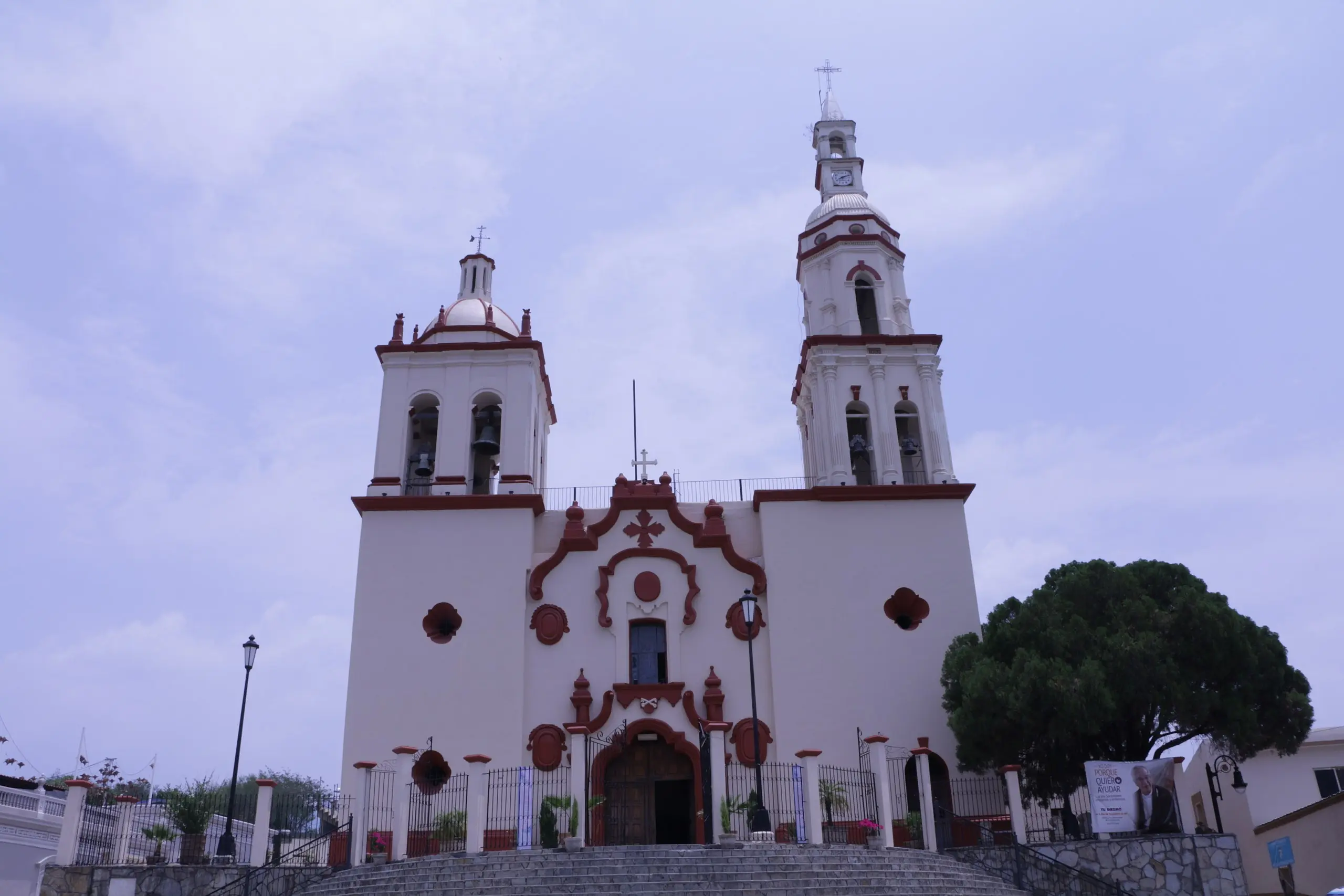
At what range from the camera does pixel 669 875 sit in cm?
1448

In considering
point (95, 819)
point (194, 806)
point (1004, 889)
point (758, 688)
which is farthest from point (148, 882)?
point (1004, 889)

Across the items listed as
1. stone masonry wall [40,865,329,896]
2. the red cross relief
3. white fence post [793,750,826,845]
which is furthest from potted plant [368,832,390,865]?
the red cross relief

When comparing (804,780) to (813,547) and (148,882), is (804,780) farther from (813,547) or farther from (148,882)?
(148,882)

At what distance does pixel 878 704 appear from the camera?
71.0ft

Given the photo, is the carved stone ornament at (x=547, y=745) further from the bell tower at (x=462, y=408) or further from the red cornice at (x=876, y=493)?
the red cornice at (x=876, y=493)

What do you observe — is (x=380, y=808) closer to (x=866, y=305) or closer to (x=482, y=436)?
(x=482, y=436)

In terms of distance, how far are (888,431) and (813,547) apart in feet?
11.1

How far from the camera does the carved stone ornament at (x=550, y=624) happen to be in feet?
73.4

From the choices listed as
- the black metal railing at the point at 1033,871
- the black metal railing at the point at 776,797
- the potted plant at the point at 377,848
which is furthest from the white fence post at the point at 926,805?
the potted plant at the point at 377,848

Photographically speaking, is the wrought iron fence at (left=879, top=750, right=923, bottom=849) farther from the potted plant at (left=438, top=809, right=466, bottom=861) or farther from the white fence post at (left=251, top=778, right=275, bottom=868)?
the white fence post at (left=251, top=778, right=275, bottom=868)

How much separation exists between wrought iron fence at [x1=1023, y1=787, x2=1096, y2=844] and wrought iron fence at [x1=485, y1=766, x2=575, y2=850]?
25.3 feet

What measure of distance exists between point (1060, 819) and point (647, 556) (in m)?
9.26

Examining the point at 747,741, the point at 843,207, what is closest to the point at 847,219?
the point at 843,207

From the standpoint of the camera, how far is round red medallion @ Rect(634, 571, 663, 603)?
22.8 metres
